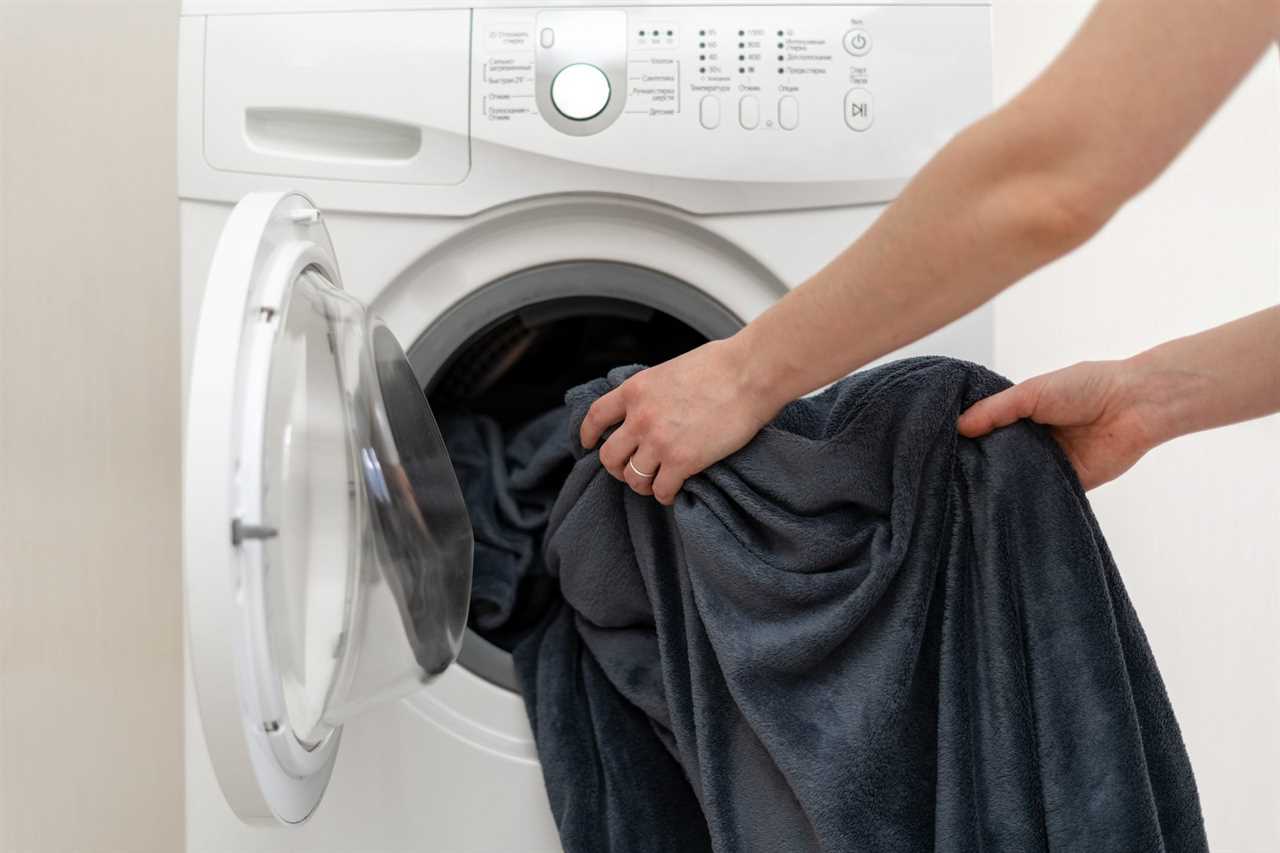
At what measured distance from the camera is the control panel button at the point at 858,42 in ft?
3.07

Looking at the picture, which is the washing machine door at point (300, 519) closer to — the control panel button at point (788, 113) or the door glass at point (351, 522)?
the door glass at point (351, 522)

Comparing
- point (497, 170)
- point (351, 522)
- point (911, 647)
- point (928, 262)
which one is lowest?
point (911, 647)

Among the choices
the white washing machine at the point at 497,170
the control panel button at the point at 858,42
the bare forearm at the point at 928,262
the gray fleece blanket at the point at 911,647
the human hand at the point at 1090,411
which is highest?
the control panel button at the point at 858,42

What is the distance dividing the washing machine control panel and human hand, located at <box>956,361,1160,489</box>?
26 cm

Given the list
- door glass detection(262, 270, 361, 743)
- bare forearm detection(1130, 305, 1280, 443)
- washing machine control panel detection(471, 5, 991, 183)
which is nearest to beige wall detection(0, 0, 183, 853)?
door glass detection(262, 270, 361, 743)

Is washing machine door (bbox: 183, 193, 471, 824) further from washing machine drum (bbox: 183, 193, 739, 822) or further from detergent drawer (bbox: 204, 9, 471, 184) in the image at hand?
detergent drawer (bbox: 204, 9, 471, 184)

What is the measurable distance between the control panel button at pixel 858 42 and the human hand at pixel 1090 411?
334mm

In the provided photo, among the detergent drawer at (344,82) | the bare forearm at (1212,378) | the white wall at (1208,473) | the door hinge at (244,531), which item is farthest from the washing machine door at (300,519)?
the white wall at (1208,473)

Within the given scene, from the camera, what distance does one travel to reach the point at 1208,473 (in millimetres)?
1224

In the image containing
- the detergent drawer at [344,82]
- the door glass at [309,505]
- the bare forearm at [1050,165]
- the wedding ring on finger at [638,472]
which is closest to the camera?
the bare forearm at [1050,165]

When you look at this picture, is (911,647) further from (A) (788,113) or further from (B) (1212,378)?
(A) (788,113)

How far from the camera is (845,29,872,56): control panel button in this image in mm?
935

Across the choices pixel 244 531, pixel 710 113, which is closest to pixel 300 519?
pixel 244 531

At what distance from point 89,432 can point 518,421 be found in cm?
42
